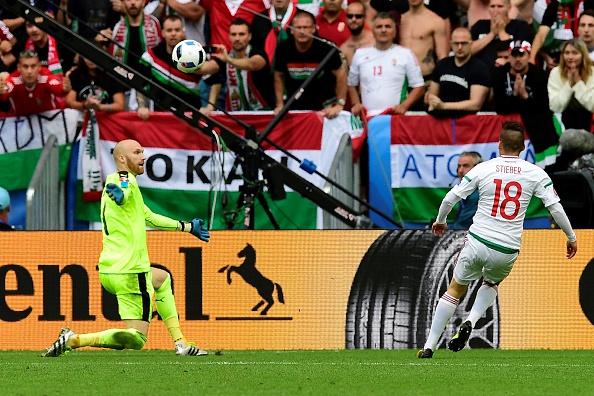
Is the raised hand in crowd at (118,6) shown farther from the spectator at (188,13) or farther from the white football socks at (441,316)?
the white football socks at (441,316)

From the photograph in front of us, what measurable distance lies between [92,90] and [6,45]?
1.48 metres

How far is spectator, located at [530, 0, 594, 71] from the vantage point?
15.4 meters

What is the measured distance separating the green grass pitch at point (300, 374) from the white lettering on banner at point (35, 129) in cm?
392

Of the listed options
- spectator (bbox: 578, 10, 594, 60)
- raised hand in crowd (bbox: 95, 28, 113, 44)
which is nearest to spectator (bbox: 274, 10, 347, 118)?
raised hand in crowd (bbox: 95, 28, 113, 44)

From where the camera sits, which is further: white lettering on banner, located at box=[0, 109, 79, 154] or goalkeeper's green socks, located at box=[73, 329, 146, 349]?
white lettering on banner, located at box=[0, 109, 79, 154]

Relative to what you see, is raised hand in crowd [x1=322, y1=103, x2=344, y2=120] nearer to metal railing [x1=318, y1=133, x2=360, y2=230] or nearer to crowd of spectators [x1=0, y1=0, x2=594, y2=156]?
crowd of spectators [x1=0, y1=0, x2=594, y2=156]

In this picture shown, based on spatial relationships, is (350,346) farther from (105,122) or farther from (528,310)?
(105,122)

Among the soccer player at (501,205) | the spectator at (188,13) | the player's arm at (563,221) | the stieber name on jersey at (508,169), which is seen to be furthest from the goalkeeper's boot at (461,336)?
the spectator at (188,13)

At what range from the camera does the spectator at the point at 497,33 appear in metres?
15.1

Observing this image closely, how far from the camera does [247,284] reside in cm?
1238

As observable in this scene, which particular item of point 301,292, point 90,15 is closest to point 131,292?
point 301,292

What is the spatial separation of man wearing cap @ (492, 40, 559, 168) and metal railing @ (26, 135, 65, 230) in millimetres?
5186

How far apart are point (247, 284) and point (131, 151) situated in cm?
247

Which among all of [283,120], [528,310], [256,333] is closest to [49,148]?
[283,120]
